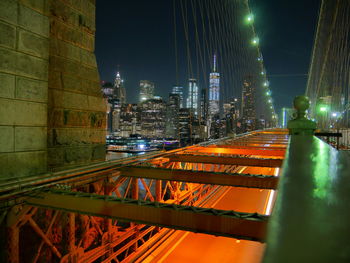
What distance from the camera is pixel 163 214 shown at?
2.12 metres

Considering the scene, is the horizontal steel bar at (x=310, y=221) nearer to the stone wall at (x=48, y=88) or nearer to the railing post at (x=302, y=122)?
the stone wall at (x=48, y=88)

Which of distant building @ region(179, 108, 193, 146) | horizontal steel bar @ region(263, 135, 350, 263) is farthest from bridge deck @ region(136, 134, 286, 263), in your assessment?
distant building @ region(179, 108, 193, 146)

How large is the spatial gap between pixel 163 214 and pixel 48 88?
3051 millimetres

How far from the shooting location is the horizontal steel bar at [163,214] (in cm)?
189

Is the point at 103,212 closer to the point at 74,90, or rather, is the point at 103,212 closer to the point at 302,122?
the point at 74,90

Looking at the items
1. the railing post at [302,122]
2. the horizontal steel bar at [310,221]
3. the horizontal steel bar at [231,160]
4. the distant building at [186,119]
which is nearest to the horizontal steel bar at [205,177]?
the horizontal steel bar at [231,160]

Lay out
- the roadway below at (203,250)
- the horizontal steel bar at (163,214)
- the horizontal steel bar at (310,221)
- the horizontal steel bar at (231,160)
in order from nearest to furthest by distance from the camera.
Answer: the horizontal steel bar at (310,221)
the horizontal steel bar at (163,214)
the roadway below at (203,250)
the horizontal steel bar at (231,160)

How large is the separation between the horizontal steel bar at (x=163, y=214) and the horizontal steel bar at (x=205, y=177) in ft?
4.16

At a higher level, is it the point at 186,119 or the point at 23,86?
the point at 186,119

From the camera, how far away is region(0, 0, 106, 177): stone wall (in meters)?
3.29

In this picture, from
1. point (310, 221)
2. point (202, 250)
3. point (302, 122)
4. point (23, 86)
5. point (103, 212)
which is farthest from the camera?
point (302, 122)

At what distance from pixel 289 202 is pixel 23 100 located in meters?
3.57

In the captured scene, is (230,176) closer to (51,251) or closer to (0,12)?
(51,251)

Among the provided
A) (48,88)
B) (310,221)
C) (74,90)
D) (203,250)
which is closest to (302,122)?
(203,250)
